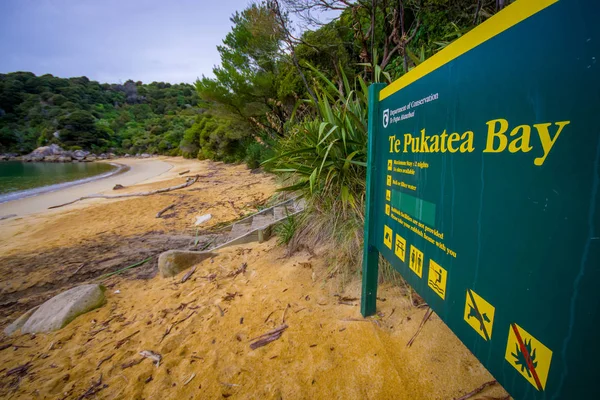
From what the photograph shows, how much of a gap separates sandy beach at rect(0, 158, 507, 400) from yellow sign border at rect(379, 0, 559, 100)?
1486 mm

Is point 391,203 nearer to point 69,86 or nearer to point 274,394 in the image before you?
point 274,394

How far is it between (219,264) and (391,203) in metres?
2.39

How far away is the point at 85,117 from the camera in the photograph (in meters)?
42.7

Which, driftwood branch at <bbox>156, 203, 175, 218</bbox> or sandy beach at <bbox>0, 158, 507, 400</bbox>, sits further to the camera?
driftwood branch at <bbox>156, 203, 175, 218</bbox>

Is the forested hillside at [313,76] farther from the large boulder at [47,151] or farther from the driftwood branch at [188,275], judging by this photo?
the large boulder at [47,151]

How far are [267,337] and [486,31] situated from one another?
198cm

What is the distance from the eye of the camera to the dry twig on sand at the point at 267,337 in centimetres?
171

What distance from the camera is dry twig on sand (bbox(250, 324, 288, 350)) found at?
5.61 feet

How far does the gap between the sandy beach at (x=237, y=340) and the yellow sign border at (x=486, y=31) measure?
149cm

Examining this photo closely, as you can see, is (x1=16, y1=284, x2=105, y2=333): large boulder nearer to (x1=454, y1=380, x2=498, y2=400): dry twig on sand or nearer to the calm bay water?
(x1=454, y1=380, x2=498, y2=400): dry twig on sand

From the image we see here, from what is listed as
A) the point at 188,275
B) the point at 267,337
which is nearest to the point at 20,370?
the point at 188,275

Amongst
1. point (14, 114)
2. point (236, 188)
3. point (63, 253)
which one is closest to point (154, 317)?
point (63, 253)

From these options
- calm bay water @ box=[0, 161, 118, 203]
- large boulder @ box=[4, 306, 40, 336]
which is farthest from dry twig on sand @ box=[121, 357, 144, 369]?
calm bay water @ box=[0, 161, 118, 203]

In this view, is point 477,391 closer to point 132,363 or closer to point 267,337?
point 267,337
